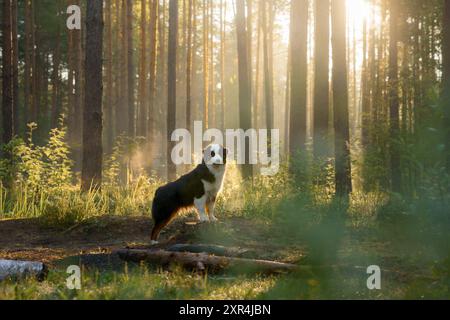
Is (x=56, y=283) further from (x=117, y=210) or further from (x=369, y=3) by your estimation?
(x=369, y=3)

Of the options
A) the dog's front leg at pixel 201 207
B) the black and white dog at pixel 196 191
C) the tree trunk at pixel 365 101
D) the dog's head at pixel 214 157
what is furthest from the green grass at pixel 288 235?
the tree trunk at pixel 365 101

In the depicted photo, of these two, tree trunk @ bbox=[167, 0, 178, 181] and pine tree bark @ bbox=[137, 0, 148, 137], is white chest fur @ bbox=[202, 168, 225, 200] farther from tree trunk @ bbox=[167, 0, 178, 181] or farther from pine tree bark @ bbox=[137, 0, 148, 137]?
pine tree bark @ bbox=[137, 0, 148, 137]

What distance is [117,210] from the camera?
41.8ft

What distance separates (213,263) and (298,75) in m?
11.3

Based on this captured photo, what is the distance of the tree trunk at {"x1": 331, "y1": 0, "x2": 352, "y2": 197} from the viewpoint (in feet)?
48.4

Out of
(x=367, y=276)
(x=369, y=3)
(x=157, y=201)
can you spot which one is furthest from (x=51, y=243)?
(x=369, y=3)

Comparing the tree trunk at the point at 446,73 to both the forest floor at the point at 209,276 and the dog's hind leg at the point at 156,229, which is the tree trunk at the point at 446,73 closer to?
the forest floor at the point at 209,276

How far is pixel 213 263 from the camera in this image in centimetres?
707

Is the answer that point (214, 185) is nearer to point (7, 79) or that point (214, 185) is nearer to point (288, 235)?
point (288, 235)

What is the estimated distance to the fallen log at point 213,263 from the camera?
6844 millimetres

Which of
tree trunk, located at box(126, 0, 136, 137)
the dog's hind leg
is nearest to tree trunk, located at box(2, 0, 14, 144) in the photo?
tree trunk, located at box(126, 0, 136, 137)

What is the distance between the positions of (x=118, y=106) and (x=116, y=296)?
3202 cm

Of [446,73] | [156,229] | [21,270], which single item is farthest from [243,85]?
[21,270]

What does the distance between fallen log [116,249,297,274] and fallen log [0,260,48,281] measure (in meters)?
1.47
